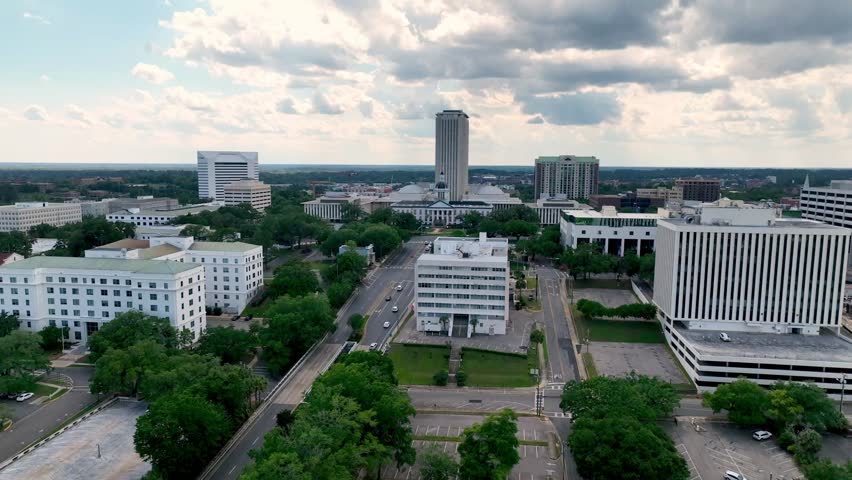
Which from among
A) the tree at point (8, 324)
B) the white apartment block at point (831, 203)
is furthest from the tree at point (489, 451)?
the white apartment block at point (831, 203)

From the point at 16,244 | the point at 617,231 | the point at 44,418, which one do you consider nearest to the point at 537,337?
the point at 44,418

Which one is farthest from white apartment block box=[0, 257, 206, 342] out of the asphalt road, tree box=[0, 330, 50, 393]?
tree box=[0, 330, 50, 393]

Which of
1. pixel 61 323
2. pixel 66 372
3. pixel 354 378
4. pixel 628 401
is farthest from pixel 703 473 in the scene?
pixel 61 323

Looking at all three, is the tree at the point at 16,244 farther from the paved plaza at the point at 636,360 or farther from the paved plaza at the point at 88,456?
the paved plaza at the point at 636,360

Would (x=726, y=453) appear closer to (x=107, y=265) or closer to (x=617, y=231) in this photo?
(x=107, y=265)

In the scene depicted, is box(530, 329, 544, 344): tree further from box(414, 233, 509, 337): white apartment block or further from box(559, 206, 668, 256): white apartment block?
box(559, 206, 668, 256): white apartment block
